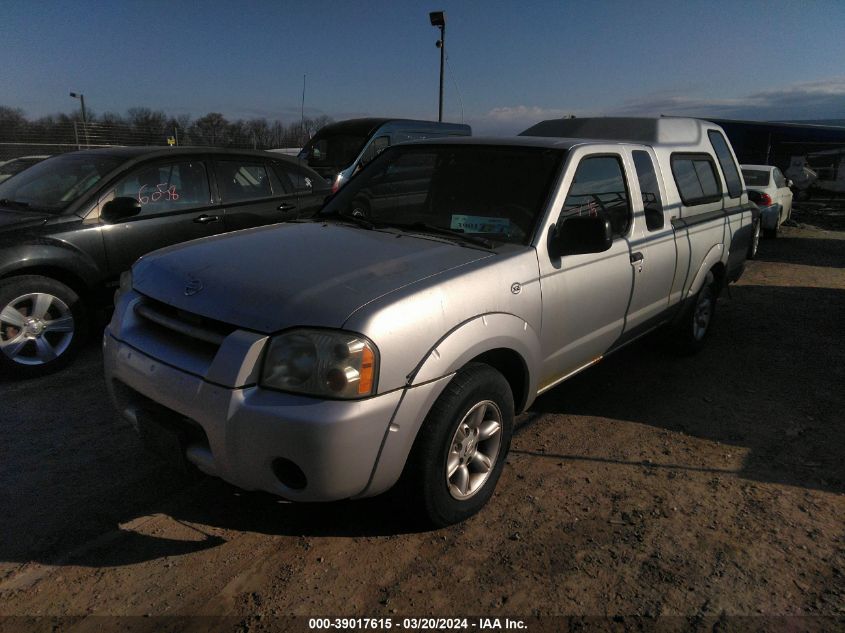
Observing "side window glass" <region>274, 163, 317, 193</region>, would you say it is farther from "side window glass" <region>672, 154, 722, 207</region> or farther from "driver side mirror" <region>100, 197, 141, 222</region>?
"side window glass" <region>672, 154, 722, 207</region>

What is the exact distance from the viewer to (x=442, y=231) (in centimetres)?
343

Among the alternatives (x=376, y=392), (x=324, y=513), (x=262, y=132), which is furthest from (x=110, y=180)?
(x=262, y=132)

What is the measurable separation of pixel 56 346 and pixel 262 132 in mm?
18307

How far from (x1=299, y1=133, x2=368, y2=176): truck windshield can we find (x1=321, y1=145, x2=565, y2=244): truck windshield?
7836mm

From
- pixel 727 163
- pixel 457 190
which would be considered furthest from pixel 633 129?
pixel 457 190

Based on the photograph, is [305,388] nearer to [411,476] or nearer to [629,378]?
[411,476]

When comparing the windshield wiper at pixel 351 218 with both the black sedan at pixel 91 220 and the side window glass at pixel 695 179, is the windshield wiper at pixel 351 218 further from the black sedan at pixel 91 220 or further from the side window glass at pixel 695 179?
the side window glass at pixel 695 179

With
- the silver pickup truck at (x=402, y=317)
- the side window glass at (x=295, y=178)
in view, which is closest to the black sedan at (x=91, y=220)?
the side window glass at (x=295, y=178)

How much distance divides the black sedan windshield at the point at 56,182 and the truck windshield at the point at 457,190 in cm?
250

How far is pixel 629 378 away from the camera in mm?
5070

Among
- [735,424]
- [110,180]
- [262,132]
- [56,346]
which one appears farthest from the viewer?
[262,132]

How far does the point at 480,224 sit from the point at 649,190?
1630 millimetres

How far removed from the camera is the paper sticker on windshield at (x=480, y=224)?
339cm

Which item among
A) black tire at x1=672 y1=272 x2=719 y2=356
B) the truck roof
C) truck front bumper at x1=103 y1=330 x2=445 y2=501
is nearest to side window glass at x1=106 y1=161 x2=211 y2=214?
the truck roof
